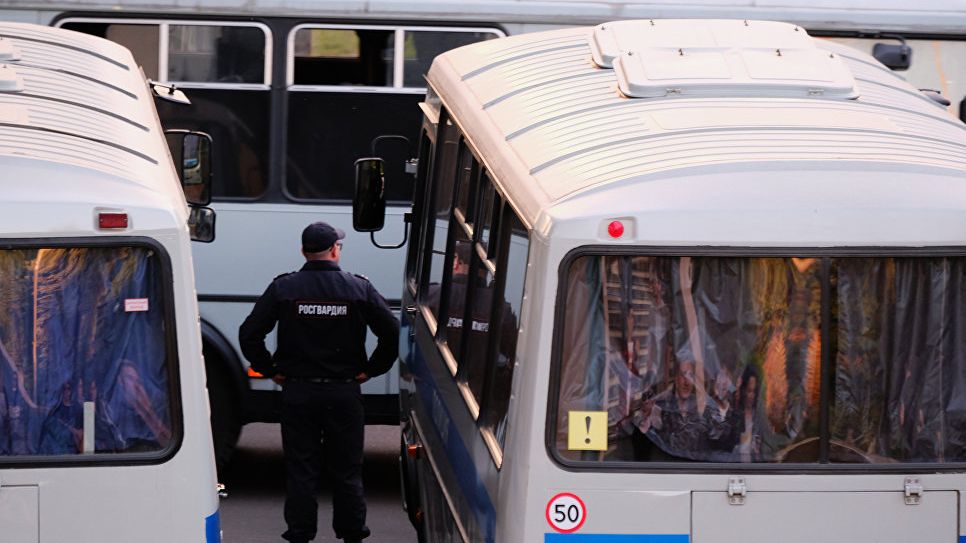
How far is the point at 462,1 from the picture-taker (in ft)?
31.7

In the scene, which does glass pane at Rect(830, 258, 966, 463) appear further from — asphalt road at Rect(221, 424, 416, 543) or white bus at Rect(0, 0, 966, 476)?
white bus at Rect(0, 0, 966, 476)

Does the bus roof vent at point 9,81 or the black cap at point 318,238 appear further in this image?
the black cap at point 318,238

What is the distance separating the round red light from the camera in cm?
483

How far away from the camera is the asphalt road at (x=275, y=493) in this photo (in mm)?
9281

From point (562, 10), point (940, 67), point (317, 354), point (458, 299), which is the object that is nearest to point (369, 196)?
point (317, 354)

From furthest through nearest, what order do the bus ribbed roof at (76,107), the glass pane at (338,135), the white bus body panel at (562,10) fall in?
the glass pane at (338,135)
the white bus body panel at (562,10)
the bus ribbed roof at (76,107)

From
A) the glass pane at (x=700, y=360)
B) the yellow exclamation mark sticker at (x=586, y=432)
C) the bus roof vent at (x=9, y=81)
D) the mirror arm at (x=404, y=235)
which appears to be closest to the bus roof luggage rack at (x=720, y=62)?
the glass pane at (x=700, y=360)

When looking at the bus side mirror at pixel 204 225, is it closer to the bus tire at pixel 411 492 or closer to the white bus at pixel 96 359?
the bus tire at pixel 411 492

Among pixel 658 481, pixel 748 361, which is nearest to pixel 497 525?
pixel 658 481

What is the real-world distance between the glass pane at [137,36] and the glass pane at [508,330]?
4651 mm

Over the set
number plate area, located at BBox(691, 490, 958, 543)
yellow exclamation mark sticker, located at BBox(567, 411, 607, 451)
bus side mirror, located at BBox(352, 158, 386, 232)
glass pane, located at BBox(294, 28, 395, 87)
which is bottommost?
number plate area, located at BBox(691, 490, 958, 543)

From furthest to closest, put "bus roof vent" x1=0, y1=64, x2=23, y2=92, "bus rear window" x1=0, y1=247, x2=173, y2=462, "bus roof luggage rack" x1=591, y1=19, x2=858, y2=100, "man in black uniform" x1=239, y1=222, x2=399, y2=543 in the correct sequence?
"man in black uniform" x1=239, y1=222, x2=399, y2=543
"bus roof vent" x1=0, y1=64, x2=23, y2=92
"bus roof luggage rack" x1=591, y1=19, x2=858, y2=100
"bus rear window" x1=0, y1=247, x2=173, y2=462

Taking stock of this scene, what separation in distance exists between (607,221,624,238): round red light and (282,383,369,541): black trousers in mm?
3406

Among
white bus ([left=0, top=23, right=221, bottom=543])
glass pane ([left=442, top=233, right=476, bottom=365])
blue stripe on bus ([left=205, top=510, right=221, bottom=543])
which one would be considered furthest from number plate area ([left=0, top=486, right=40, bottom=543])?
glass pane ([left=442, top=233, right=476, bottom=365])
